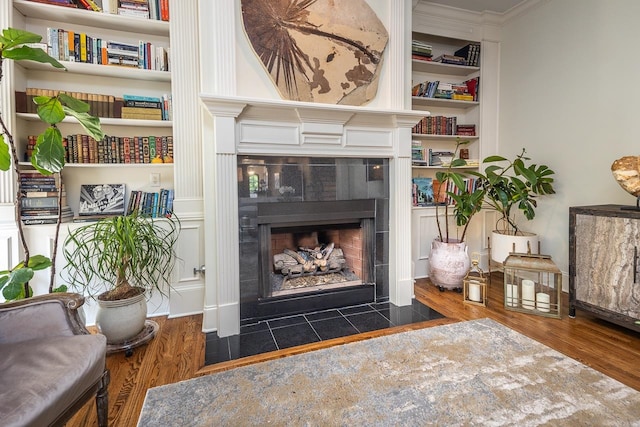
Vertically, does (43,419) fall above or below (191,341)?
above

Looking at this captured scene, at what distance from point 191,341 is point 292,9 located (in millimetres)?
2445

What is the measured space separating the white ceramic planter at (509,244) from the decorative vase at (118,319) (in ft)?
9.87

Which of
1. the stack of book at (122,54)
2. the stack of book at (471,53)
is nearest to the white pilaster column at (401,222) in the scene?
the stack of book at (471,53)

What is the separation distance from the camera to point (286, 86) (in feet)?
7.44

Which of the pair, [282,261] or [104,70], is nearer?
[104,70]

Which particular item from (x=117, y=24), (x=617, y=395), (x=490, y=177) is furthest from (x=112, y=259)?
(x=490, y=177)

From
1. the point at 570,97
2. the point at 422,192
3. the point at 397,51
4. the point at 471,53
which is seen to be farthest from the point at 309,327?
the point at 471,53

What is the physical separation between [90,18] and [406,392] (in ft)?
10.4

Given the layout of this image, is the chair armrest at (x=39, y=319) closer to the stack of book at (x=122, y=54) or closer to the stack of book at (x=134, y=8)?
the stack of book at (x=122, y=54)

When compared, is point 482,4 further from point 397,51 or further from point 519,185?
point 519,185

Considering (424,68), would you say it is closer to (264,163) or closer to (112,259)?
(264,163)

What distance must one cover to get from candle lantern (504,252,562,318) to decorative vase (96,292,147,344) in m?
2.76

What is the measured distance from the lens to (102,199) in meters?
2.41

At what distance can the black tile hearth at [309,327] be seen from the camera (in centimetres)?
198
